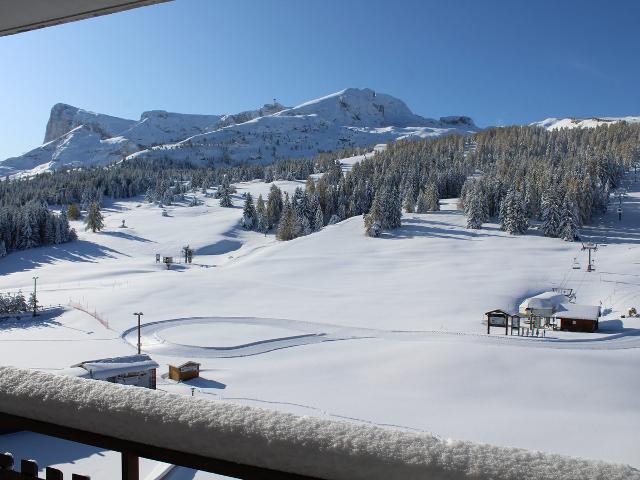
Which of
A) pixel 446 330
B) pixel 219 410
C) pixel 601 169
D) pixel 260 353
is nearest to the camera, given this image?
pixel 219 410

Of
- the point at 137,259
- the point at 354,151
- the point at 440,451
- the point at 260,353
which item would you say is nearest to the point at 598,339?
the point at 260,353

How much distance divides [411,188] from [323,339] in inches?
1967

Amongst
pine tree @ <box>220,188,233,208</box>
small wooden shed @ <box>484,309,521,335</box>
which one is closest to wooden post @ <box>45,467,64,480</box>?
small wooden shed @ <box>484,309,521,335</box>

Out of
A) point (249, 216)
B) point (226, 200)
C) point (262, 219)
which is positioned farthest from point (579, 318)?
point (226, 200)

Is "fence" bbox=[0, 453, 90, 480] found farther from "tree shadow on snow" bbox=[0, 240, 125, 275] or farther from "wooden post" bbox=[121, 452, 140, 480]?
"tree shadow on snow" bbox=[0, 240, 125, 275]

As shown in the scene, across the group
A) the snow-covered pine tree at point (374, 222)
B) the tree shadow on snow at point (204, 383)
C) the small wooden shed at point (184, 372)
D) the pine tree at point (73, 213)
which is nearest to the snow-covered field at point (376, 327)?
the tree shadow on snow at point (204, 383)

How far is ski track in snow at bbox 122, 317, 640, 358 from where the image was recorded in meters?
26.6

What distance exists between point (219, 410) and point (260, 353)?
2575 centimetres

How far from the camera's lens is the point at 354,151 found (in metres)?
152

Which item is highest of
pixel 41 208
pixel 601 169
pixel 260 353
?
pixel 601 169

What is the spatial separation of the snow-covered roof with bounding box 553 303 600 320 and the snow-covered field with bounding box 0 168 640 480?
146cm

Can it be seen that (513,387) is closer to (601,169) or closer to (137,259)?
(137,259)

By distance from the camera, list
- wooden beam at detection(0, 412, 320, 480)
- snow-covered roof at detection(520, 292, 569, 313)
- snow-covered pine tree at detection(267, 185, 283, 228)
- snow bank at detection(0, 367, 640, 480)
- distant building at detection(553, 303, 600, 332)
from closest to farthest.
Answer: snow bank at detection(0, 367, 640, 480) < wooden beam at detection(0, 412, 320, 480) < distant building at detection(553, 303, 600, 332) < snow-covered roof at detection(520, 292, 569, 313) < snow-covered pine tree at detection(267, 185, 283, 228)

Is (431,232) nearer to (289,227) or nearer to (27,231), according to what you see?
(289,227)
